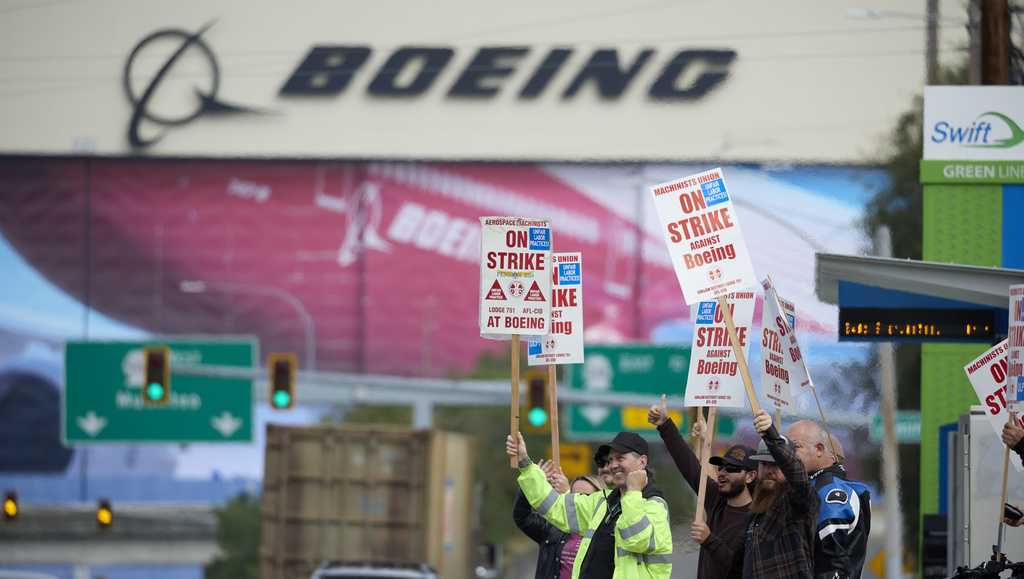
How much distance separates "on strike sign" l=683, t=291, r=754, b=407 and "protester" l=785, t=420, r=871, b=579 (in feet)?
5.30

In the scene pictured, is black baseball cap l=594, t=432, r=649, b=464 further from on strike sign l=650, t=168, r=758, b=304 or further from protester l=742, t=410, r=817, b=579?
on strike sign l=650, t=168, r=758, b=304

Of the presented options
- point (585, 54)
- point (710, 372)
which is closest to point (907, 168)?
point (710, 372)

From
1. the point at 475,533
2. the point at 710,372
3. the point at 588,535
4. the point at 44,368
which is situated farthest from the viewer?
the point at 44,368


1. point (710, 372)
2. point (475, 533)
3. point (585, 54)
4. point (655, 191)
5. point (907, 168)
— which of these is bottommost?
point (475, 533)

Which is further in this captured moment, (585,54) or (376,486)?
(585,54)

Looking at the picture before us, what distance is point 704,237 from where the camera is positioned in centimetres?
1130

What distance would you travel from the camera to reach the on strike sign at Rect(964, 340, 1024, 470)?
12922mm

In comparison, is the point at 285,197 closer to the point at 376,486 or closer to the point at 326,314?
Answer: the point at 326,314

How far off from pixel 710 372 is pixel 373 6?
69.0m

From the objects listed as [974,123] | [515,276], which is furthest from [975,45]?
[515,276]

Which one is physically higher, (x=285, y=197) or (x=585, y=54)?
(x=585, y=54)

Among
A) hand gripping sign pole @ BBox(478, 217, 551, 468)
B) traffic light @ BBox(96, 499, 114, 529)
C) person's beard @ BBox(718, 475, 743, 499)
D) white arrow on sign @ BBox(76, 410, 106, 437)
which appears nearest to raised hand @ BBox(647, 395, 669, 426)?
person's beard @ BBox(718, 475, 743, 499)

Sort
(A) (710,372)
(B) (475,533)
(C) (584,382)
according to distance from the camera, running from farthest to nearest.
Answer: (C) (584,382), (B) (475,533), (A) (710,372)

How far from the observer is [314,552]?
2452 cm
